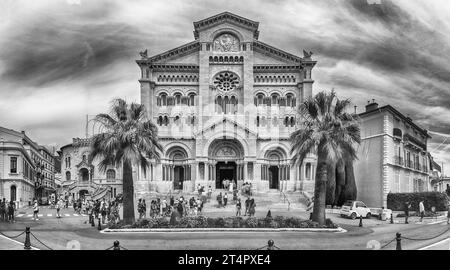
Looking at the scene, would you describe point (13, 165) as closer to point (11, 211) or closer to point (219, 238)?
point (11, 211)

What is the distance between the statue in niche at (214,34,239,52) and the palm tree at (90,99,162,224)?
1274cm

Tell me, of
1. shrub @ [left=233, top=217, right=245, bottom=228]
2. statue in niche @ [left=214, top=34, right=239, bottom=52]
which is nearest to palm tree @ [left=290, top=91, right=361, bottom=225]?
shrub @ [left=233, top=217, right=245, bottom=228]

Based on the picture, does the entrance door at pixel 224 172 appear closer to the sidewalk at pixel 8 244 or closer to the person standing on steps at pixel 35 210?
the person standing on steps at pixel 35 210

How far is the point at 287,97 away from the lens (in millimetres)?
38688

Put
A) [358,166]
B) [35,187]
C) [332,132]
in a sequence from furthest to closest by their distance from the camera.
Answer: [358,166]
[332,132]
[35,187]

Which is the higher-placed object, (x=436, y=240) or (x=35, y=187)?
(x=35, y=187)

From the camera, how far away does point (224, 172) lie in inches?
1834

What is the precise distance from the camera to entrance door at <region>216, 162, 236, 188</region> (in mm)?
46094

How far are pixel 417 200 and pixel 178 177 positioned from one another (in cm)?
2071

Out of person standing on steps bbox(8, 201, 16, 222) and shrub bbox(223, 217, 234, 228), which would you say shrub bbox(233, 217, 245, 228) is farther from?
person standing on steps bbox(8, 201, 16, 222)

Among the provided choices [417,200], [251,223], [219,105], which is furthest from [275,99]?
[251,223]

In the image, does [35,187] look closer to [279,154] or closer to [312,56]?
[312,56]
